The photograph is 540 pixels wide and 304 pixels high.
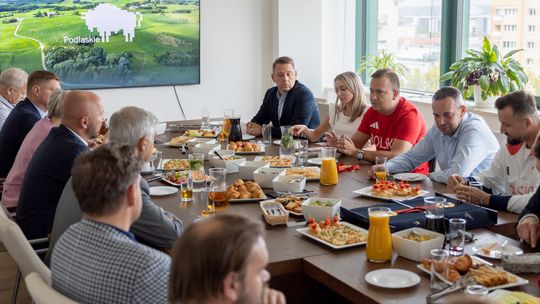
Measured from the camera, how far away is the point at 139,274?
1.93 m

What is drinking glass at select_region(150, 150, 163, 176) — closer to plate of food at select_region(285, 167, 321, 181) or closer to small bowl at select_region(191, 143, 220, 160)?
small bowl at select_region(191, 143, 220, 160)

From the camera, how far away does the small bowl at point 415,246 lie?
2502 mm

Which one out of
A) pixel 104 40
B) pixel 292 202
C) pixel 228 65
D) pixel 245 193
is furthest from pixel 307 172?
pixel 228 65

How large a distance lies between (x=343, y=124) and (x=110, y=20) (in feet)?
9.57

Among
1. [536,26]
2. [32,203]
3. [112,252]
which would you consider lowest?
[32,203]

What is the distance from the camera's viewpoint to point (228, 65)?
7.89m

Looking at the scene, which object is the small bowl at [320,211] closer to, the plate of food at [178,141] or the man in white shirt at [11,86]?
the plate of food at [178,141]

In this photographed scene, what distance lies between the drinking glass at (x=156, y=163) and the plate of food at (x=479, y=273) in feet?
6.88

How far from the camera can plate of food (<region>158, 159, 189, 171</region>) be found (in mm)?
4234

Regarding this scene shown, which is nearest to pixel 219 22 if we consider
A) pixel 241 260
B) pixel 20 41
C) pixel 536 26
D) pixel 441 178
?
pixel 20 41

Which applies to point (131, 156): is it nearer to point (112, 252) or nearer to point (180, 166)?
point (112, 252)

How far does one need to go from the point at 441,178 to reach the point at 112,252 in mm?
2287

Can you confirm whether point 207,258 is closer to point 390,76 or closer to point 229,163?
point 229,163

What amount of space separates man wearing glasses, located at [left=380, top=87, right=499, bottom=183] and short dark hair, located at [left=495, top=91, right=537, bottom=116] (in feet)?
1.78
